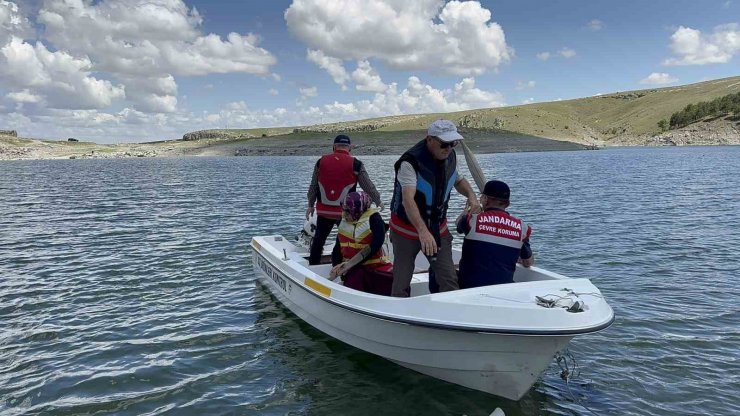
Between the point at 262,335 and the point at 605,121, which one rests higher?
the point at 605,121

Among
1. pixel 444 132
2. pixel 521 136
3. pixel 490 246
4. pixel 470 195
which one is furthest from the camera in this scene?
pixel 521 136

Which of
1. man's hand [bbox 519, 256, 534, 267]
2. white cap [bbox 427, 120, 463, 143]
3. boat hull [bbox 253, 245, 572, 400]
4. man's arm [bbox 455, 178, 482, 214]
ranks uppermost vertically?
white cap [bbox 427, 120, 463, 143]

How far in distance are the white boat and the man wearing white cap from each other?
52 cm

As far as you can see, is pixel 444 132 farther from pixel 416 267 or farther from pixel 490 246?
pixel 416 267

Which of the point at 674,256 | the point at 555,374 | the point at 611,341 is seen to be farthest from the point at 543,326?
the point at 674,256

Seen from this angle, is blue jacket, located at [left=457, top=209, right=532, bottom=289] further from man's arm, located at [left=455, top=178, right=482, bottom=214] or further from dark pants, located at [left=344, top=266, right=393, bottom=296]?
dark pants, located at [left=344, top=266, right=393, bottom=296]

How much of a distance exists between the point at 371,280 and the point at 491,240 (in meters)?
2.12

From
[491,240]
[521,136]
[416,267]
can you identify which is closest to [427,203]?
[491,240]

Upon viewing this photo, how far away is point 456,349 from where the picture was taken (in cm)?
643

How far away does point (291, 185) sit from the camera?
40969 mm

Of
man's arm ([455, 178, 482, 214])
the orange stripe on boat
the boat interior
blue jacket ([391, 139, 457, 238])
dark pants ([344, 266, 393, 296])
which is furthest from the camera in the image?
the orange stripe on boat

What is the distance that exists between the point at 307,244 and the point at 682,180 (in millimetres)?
32525

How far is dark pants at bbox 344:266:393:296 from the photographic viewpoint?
Result: 25.7 feet

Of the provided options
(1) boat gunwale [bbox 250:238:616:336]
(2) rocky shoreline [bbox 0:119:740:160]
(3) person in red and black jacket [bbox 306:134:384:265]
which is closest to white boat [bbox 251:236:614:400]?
(1) boat gunwale [bbox 250:238:616:336]
